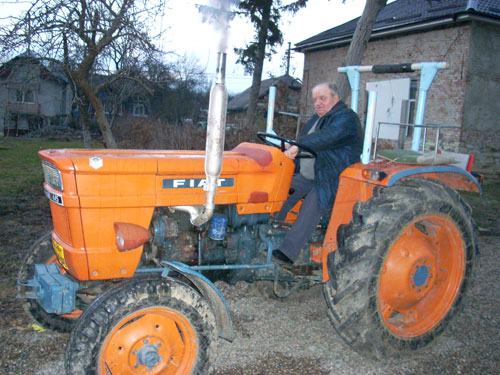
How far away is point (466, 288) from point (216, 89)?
2.51 m

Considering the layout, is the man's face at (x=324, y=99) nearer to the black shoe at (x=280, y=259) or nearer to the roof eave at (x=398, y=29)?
the black shoe at (x=280, y=259)

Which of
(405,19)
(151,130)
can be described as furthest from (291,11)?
(151,130)

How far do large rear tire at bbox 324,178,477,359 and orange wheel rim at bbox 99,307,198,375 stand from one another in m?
0.98

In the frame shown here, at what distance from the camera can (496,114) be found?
1290 centimetres

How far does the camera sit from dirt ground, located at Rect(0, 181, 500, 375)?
3.02 metres

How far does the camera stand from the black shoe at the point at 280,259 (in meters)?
3.35

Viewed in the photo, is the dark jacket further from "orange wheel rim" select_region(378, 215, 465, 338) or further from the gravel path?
the gravel path

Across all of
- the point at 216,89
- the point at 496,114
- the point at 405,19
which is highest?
the point at 405,19

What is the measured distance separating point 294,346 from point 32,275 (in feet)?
6.41

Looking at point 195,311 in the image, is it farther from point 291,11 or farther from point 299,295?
point 291,11

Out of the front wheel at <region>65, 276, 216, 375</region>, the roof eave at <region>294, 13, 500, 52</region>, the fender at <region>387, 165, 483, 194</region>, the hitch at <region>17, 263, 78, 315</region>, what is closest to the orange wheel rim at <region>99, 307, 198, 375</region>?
the front wheel at <region>65, 276, 216, 375</region>

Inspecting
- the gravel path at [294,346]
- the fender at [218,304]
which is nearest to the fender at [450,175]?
the gravel path at [294,346]

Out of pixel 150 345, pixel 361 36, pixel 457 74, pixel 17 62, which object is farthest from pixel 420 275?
pixel 457 74

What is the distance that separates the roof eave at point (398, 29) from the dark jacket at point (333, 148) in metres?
10.5
